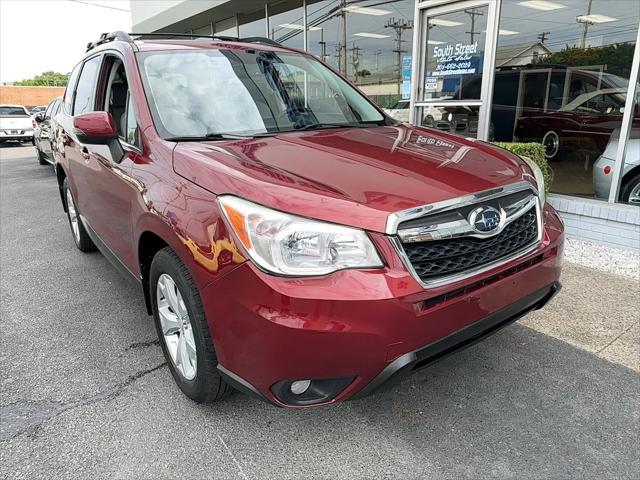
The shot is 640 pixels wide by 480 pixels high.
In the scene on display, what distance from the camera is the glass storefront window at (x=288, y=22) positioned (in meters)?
10.3

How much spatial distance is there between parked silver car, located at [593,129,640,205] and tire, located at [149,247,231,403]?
4648 millimetres

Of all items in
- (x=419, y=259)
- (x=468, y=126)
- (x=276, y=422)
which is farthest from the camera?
(x=468, y=126)

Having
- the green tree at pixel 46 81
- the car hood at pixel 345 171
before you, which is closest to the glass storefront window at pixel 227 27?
the car hood at pixel 345 171

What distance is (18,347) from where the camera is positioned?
10.6 feet

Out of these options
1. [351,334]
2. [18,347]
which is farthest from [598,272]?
[18,347]

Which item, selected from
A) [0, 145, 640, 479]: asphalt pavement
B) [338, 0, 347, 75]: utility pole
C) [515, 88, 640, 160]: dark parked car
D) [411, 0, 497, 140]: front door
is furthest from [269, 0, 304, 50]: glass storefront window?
[0, 145, 640, 479]: asphalt pavement

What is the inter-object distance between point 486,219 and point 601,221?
3.54 metres

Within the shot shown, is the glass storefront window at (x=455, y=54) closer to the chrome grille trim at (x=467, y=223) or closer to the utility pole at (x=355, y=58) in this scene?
the utility pole at (x=355, y=58)

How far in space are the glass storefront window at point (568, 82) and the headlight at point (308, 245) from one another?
443 cm

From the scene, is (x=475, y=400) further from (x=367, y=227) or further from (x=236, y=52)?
(x=236, y=52)

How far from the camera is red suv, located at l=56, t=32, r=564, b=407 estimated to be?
183cm

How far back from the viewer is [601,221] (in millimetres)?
4930

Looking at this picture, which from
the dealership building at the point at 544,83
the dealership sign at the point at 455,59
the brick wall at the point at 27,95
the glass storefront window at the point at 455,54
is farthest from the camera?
the brick wall at the point at 27,95

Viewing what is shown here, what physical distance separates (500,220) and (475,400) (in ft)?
3.36
